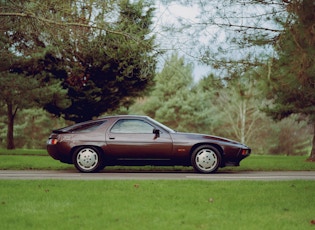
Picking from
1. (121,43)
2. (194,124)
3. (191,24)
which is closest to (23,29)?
(121,43)

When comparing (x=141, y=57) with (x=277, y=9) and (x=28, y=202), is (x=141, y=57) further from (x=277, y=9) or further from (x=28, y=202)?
(x=28, y=202)

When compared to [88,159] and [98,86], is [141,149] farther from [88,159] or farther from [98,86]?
[98,86]

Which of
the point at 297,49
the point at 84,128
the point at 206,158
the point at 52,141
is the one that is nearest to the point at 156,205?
the point at 297,49

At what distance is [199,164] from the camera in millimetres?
12844

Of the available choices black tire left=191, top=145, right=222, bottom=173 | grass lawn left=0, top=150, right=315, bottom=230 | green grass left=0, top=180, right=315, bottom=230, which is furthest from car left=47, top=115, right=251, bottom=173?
green grass left=0, top=180, right=315, bottom=230

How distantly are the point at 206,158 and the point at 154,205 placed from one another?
225 inches

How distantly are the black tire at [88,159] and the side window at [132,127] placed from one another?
2.35 ft

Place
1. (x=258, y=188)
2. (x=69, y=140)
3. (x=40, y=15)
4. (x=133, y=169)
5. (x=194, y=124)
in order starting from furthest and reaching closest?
(x=194, y=124)
(x=133, y=169)
(x=69, y=140)
(x=40, y=15)
(x=258, y=188)

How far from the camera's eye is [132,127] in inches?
510

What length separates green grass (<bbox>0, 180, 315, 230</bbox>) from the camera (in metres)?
6.07

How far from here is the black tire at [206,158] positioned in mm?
12734

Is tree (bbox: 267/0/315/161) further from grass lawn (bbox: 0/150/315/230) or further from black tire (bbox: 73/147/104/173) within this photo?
black tire (bbox: 73/147/104/173)

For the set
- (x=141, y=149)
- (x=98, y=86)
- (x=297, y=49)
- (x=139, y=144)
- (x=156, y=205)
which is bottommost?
(x=156, y=205)

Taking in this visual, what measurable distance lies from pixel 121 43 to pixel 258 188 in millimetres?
5077
